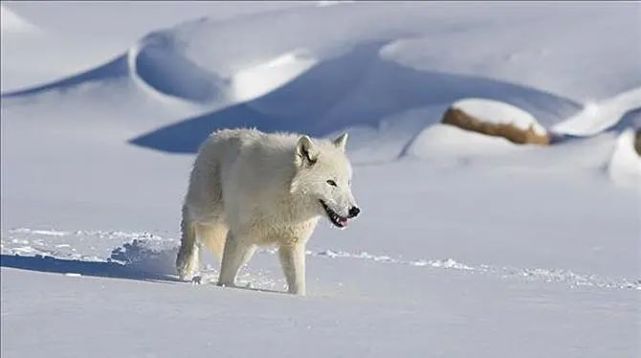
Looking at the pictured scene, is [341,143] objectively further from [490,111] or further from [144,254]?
[490,111]

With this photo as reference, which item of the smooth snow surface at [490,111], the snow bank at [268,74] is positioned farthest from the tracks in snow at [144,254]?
the snow bank at [268,74]

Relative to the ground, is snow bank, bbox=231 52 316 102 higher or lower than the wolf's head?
higher

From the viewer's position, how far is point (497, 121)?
1884cm

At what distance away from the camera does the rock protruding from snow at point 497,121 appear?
18.5 meters

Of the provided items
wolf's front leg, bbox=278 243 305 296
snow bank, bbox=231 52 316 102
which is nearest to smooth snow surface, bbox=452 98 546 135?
snow bank, bbox=231 52 316 102

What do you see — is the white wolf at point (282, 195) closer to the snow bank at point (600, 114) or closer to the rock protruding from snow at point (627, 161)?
the rock protruding from snow at point (627, 161)

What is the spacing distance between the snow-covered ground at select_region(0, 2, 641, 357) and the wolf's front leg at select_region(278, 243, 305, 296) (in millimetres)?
311

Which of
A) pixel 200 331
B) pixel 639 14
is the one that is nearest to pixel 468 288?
pixel 200 331

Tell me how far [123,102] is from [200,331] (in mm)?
22519

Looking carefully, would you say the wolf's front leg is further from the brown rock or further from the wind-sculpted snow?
the wind-sculpted snow

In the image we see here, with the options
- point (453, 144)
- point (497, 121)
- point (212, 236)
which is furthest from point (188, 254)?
point (497, 121)

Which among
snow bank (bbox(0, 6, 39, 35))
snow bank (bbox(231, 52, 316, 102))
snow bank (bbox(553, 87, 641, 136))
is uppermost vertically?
snow bank (bbox(0, 6, 39, 35))

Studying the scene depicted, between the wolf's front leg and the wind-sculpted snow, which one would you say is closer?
the wolf's front leg

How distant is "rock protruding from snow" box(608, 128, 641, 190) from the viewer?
639 inches
